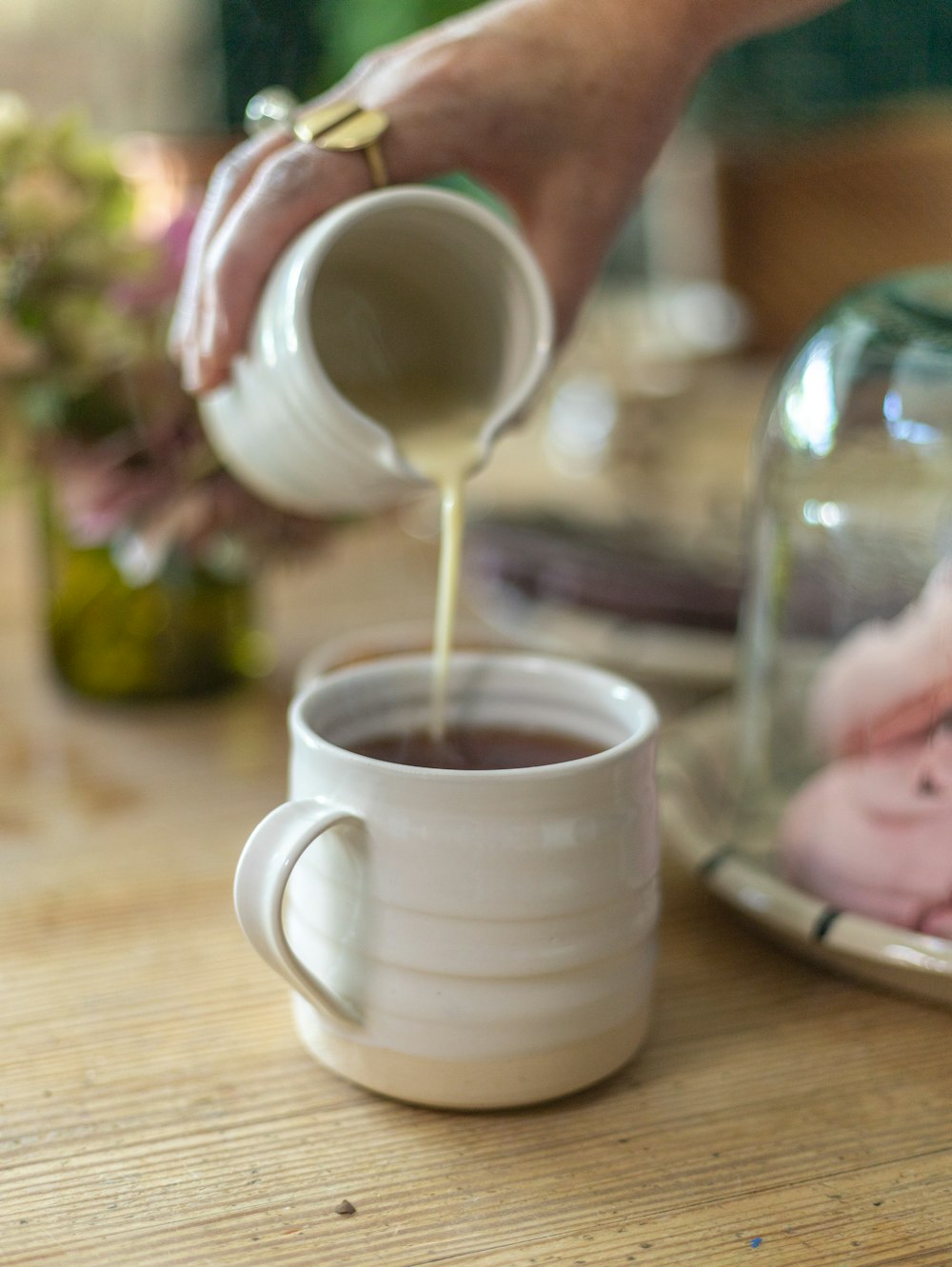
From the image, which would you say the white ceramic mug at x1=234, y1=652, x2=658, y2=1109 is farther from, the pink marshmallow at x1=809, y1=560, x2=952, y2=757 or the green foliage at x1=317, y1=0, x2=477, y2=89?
the green foliage at x1=317, y1=0, x2=477, y2=89

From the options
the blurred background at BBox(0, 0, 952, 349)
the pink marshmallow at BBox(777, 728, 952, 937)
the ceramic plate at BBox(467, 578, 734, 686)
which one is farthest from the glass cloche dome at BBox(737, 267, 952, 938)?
the blurred background at BBox(0, 0, 952, 349)

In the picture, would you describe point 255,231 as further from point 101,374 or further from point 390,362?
point 101,374

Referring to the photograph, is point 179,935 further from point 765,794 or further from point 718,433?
point 718,433

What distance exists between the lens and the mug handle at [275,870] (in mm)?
476

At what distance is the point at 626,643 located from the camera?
891mm

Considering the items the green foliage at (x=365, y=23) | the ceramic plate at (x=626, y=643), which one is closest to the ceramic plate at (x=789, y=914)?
the ceramic plate at (x=626, y=643)

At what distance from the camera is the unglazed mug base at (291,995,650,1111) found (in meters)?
0.49

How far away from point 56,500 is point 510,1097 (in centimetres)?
59

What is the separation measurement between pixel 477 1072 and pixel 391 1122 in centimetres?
4

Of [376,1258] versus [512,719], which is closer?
[376,1258]

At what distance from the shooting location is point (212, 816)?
778 mm

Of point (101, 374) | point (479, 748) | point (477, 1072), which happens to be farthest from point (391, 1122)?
point (101, 374)

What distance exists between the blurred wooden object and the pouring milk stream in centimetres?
102

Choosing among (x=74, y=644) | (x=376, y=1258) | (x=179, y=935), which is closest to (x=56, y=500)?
(x=74, y=644)
